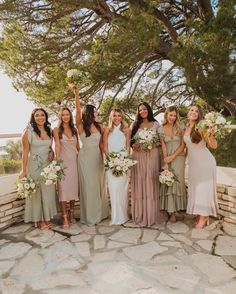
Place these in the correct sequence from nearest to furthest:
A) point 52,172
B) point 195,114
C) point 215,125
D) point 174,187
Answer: point 215,125
point 52,172
point 195,114
point 174,187

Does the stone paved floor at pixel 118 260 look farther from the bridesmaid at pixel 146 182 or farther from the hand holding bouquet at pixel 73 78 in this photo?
the hand holding bouquet at pixel 73 78

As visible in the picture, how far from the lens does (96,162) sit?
4.43m

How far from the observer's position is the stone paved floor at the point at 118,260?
9.09ft

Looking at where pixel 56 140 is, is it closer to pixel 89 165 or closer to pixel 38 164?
pixel 38 164

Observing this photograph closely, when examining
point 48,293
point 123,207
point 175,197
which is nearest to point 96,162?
point 123,207

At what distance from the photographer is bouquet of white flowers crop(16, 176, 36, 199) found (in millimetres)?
4016

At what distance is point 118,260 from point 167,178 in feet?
4.14

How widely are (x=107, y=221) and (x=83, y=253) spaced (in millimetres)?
1081

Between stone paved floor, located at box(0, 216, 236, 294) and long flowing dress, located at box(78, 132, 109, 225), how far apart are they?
0.18 m

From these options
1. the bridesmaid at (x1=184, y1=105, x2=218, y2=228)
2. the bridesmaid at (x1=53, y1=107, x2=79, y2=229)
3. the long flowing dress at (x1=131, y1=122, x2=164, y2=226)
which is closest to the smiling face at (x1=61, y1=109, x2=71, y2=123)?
the bridesmaid at (x1=53, y1=107, x2=79, y2=229)

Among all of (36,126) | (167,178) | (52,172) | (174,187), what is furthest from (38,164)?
(174,187)

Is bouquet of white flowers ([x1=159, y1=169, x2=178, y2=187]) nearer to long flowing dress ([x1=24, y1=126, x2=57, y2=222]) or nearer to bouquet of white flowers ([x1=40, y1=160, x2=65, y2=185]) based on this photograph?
bouquet of white flowers ([x1=40, y1=160, x2=65, y2=185])

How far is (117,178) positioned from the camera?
4.41 metres

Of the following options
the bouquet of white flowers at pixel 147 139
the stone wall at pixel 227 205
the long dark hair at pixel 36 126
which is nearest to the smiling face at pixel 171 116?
the bouquet of white flowers at pixel 147 139
